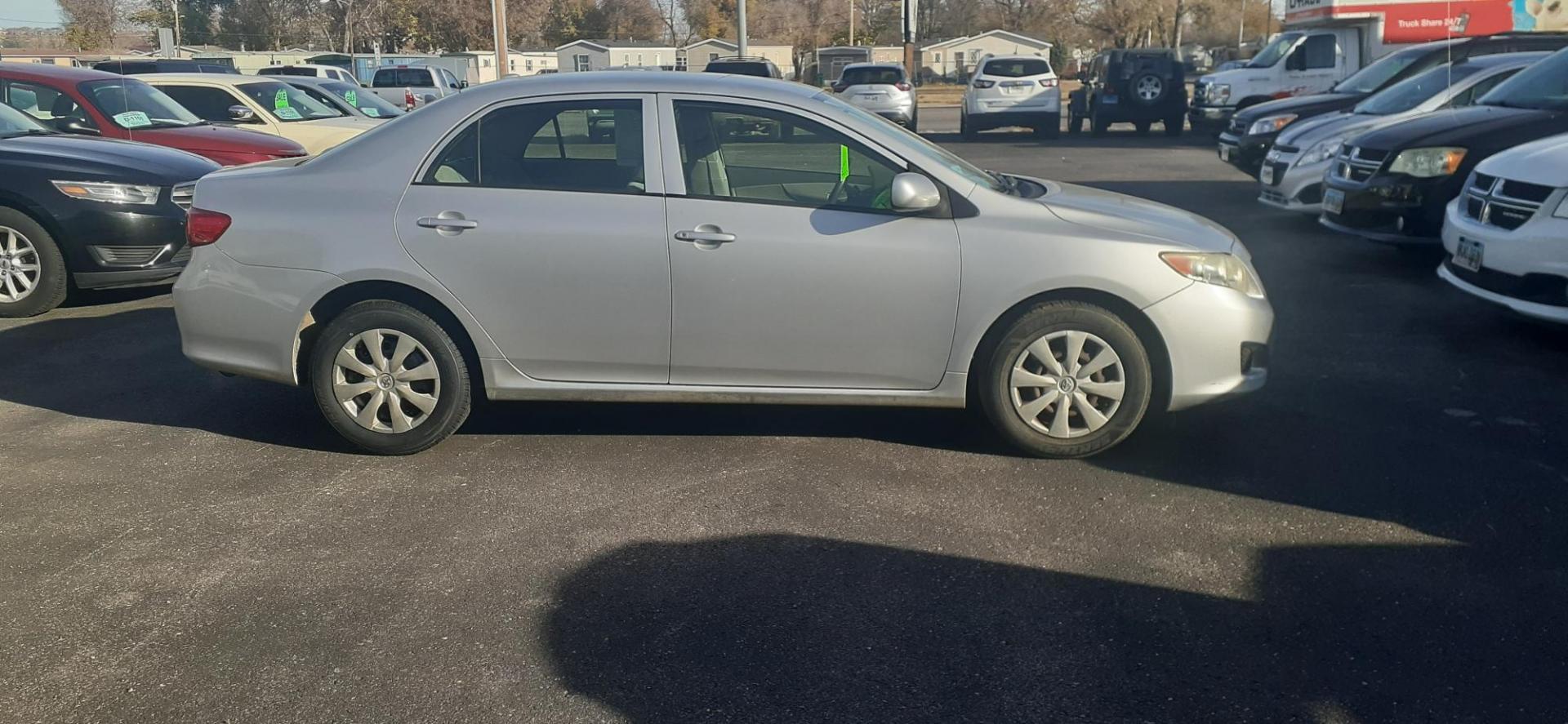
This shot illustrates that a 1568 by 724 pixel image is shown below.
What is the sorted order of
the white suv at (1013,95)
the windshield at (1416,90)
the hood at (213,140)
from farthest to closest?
the white suv at (1013,95)
the windshield at (1416,90)
the hood at (213,140)

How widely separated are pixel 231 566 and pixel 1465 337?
21.6ft

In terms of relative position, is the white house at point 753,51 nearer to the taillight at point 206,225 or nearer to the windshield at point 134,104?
the windshield at point 134,104

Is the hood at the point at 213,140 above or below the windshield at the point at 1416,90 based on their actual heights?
below

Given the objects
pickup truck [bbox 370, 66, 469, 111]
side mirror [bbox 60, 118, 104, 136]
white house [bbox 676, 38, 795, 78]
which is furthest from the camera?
white house [bbox 676, 38, 795, 78]

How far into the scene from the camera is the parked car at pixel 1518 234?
647 centimetres

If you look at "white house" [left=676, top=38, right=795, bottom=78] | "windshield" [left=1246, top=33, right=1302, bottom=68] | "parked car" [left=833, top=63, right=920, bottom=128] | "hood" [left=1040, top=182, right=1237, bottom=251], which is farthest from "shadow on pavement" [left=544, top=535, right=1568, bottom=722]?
"white house" [left=676, top=38, right=795, bottom=78]

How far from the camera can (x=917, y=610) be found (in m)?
3.85

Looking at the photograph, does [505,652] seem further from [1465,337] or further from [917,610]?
[1465,337]

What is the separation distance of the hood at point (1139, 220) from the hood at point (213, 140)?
808 centimetres

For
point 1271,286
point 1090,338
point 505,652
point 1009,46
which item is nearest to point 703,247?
point 1090,338

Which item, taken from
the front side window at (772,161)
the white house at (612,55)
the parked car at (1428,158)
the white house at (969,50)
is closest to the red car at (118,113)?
the front side window at (772,161)

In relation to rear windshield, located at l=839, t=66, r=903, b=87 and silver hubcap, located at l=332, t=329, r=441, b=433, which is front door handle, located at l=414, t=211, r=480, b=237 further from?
rear windshield, located at l=839, t=66, r=903, b=87

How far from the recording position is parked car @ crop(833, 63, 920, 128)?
24766 millimetres

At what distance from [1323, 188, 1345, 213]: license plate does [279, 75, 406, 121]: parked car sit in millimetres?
9467
